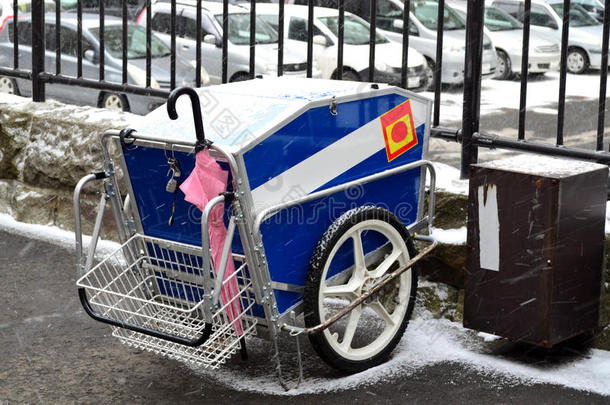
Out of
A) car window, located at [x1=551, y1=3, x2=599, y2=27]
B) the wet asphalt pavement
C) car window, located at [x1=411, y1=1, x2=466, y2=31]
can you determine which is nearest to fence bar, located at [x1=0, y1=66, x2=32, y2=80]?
the wet asphalt pavement

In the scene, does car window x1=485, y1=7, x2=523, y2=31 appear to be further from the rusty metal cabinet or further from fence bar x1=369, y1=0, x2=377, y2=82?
the rusty metal cabinet

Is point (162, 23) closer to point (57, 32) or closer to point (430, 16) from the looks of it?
point (430, 16)

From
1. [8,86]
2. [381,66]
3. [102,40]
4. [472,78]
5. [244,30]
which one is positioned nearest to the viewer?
[472,78]

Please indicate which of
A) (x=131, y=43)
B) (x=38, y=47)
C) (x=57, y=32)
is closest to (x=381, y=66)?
(x=131, y=43)

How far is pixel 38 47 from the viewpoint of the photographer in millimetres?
6871

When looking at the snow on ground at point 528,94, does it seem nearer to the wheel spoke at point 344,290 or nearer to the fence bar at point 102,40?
the fence bar at point 102,40

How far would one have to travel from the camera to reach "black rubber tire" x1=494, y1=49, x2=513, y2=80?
58.3 feet

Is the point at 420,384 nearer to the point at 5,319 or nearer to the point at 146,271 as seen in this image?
the point at 146,271

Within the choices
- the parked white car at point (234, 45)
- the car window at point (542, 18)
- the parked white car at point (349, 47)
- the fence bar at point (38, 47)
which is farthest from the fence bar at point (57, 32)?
the car window at point (542, 18)

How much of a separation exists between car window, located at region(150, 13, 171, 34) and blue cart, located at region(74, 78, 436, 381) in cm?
1058

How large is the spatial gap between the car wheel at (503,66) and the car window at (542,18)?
150cm

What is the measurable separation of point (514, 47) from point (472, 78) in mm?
13071

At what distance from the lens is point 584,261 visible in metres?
4.36

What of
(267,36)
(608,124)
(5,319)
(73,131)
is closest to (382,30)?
(267,36)
